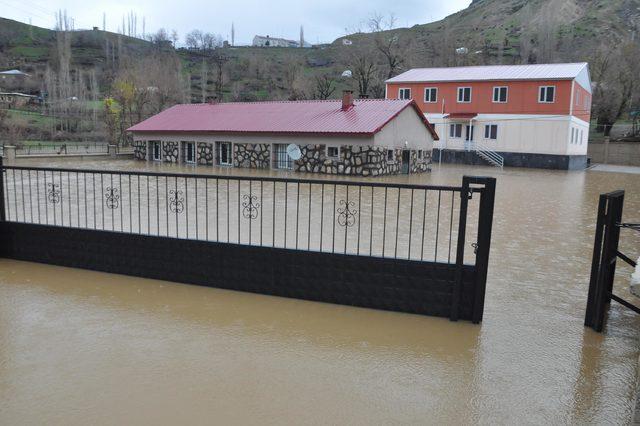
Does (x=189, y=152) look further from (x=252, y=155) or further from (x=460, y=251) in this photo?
(x=460, y=251)

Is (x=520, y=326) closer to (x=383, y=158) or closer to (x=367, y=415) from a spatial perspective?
(x=367, y=415)

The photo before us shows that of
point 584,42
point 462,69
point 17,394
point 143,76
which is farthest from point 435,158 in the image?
point 584,42

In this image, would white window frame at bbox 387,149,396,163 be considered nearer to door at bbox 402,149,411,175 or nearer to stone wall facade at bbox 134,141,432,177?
stone wall facade at bbox 134,141,432,177

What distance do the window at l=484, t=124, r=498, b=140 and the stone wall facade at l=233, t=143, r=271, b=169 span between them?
53.9ft

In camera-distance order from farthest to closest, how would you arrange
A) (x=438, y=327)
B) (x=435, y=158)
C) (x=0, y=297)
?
(x=435, y=158)
(x=0, y=297)
(x=438, y=327)

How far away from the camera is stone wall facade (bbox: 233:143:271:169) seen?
26219mm

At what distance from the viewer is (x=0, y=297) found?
17.1 feet

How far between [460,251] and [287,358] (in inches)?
72.8

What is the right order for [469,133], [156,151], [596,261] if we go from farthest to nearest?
1. [469,133]
2. [156,151]
3. [596,261]

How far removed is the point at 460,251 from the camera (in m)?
4.67

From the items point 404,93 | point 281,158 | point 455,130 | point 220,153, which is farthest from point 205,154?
point 455,130

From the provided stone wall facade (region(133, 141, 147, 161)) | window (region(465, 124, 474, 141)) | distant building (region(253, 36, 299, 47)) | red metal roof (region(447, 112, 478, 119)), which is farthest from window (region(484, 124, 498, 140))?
distant building (region(253, 36, 299, 47))

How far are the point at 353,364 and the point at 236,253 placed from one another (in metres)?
2.06

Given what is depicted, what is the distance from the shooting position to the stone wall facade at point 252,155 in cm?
2622
